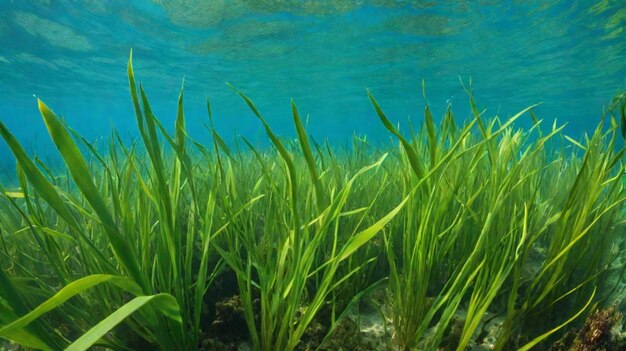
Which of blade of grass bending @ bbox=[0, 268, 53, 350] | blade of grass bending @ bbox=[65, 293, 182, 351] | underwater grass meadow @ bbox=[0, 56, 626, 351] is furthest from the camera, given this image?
underwater grass meadow @ bbox=[0, 56, 626, 351]

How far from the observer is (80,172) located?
1.07 m

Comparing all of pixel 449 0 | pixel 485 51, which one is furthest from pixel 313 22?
pixel 485 51

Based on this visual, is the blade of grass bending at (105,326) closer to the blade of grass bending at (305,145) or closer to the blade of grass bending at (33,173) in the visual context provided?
the blade of grass bending at (33,173)

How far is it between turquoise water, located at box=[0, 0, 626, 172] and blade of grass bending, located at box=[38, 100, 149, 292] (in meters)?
8.32

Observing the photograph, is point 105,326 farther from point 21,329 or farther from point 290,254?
point 290,254

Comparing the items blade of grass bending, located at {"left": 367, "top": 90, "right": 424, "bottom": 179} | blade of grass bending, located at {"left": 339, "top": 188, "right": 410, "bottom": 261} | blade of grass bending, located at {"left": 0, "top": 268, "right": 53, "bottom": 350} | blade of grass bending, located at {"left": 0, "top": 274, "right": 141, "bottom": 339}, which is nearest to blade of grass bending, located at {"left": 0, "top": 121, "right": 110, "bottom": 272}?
blade of grass bending, located at {"left": 0, "top": 268, "right": 53, "bottom": 350}

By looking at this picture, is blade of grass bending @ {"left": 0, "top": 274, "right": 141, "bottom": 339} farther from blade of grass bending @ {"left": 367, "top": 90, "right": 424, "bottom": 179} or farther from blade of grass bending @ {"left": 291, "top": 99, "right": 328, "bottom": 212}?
blade of grass bending @ {"left": 367, "top": 90, "right": 424, "bottom": 179}

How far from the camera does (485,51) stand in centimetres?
2080

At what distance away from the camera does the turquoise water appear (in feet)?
53.1

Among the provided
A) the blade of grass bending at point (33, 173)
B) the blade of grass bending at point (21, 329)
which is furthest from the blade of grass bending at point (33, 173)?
the blade of grass bending at point (21, 329)

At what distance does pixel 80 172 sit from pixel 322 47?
72.1ft

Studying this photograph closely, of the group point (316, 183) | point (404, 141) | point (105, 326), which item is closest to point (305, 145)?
point (316, 183)

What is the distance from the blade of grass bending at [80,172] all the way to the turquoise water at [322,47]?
832 cm

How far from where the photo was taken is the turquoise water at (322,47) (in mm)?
16188
